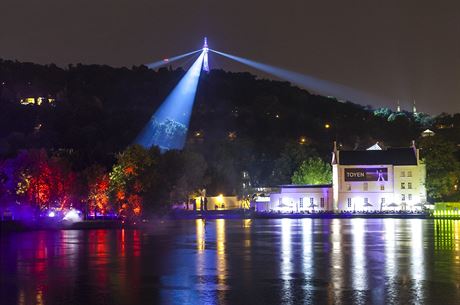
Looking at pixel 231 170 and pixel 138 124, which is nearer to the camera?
pixel 231 170

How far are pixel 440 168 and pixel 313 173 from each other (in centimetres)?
2030

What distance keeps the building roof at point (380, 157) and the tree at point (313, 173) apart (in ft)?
27.2

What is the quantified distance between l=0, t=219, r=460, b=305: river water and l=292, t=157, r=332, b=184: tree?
6418 cm

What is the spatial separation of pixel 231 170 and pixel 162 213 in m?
30.3

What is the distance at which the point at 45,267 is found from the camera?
30594mm

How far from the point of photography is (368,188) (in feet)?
325

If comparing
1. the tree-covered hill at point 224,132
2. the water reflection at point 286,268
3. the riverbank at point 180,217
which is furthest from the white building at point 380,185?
the water reflection at point 286,268

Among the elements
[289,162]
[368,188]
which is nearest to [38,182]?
[368,188]

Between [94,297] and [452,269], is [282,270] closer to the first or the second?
[452,269]

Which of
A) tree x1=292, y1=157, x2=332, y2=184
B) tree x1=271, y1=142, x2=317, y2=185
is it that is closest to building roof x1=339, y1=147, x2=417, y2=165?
tree x1=292, y1=157, x2=332, y2=184

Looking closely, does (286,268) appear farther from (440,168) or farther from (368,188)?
(440,168)

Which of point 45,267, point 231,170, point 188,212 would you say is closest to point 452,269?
point 45,267

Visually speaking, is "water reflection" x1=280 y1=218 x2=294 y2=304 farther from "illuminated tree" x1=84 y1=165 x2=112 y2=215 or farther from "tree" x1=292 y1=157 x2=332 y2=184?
"tree" x1=292 y1=157 x2=332 y2=184

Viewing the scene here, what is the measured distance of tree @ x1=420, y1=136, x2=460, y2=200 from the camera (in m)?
98.9
